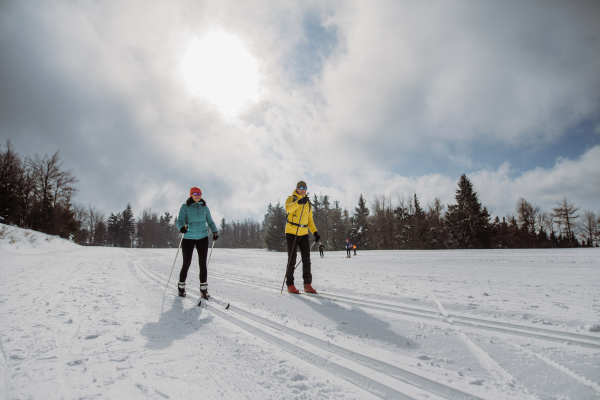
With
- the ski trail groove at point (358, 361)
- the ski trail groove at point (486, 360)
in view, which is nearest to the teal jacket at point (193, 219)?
the ski trail groove at point (358, 361)

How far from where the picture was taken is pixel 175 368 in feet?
5.82

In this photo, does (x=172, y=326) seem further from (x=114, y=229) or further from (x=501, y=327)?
(x=114, y=229)

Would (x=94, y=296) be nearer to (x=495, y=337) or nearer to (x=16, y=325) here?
(x=16, y=325)

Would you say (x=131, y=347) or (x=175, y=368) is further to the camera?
(x=131, y=347)

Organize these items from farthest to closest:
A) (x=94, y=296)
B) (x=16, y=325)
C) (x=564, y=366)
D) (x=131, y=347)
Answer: (x=94, y=296)
(x=16, y=325)
(x=131, y=347)
(x=564, y=366)

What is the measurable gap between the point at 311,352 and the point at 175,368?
3.29ft

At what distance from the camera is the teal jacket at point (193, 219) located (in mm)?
4723

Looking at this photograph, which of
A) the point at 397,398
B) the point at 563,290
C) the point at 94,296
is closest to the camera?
the point at 397,398

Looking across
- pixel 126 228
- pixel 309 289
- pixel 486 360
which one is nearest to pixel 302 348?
pixel 486 360

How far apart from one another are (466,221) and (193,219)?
39908 millimetres

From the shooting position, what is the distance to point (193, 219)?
4.77 metres

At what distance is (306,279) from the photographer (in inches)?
190

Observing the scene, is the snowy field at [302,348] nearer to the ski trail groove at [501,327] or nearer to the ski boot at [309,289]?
the ski trail groove at [501,327]

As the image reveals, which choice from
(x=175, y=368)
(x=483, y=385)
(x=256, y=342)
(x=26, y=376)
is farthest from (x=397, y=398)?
(x=26, y=376)
